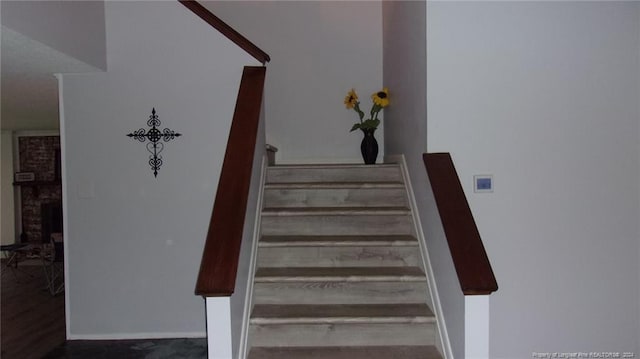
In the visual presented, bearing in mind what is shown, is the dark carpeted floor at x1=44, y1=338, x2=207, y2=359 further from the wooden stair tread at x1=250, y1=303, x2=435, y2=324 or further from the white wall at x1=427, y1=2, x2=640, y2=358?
the white wall at x1=427, y1=2, x2=640, y2=358

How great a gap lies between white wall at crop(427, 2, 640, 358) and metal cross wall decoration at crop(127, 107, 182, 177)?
1.85 m

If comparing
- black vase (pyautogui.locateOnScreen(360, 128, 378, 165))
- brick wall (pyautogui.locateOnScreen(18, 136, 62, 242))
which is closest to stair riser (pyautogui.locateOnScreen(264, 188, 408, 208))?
black vase (pyautogui.locateOnScreen(360, 128, 378, 165))

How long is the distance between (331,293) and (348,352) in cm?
34

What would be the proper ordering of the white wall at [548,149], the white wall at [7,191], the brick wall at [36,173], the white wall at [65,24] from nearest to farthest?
the white wall at [65,24] < the white wall at [548,149] < the white wall at [7,191] < the brick wall at [36,173]

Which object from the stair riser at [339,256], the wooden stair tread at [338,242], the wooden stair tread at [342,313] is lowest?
the wooden stair tread at [342,313]

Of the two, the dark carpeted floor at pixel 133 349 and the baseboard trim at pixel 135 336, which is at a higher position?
the baseboard trim at pixel 135 336

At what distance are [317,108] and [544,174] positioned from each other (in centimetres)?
230

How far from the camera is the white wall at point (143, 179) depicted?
2984 mm

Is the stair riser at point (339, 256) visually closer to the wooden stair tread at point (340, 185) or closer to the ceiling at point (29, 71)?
the wooden stair tread at point (340, 185)

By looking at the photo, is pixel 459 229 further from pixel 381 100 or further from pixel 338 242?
pixel 381 100

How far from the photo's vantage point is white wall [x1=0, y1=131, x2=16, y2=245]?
7.23 m

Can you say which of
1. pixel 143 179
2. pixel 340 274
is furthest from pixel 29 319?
pixel 340 274

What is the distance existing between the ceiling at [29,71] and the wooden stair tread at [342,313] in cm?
192

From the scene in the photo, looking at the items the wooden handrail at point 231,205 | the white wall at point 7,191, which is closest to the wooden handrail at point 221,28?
the wooden handrail at point 231,205
